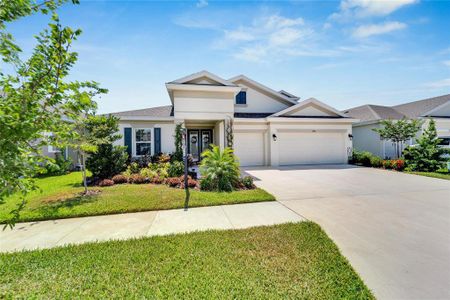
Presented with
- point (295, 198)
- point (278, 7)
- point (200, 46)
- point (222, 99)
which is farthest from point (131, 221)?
point (222, 99)

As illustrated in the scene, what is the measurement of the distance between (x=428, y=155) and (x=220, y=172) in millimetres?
13451

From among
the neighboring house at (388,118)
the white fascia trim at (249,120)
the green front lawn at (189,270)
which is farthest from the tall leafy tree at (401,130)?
the green front lawn at (189,270)

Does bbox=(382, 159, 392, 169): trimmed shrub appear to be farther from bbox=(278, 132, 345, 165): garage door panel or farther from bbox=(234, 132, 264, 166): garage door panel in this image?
bbox=(234, 132, 264, 166): garage door panel

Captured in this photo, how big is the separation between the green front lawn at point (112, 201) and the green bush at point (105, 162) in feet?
5.69

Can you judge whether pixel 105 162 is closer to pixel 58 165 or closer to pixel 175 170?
pixel 175 170

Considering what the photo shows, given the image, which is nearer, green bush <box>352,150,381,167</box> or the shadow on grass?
the shadow on grass

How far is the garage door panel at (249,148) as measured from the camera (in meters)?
13.9

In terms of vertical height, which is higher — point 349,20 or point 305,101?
point 349,20

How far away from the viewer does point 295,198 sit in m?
6.54

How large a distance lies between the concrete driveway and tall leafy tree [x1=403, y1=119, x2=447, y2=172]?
424 cm

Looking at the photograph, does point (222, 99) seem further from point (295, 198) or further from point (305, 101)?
point (295, 198)

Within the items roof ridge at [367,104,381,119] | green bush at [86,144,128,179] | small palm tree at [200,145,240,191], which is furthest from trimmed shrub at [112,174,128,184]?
roof ridge at [367,104,381,119]

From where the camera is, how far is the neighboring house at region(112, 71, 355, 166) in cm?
1233

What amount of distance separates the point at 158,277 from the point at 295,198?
5152 mm
